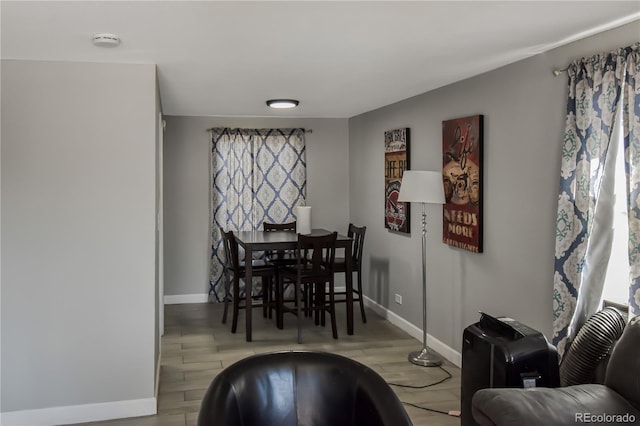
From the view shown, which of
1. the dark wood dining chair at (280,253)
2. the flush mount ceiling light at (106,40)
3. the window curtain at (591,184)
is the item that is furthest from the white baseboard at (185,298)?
the window curtain at (591,184)

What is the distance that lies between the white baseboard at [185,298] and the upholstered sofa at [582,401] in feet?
15.7

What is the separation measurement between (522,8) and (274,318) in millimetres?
4304

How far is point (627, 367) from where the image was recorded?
227 centimetres

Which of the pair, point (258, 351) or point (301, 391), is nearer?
point (301, 391)

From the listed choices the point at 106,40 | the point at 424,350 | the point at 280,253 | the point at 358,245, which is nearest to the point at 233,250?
the point at 280,253

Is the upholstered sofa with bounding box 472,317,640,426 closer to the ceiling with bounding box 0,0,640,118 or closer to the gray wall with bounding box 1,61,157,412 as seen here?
the ceiling with bounding box 0,0,640,118

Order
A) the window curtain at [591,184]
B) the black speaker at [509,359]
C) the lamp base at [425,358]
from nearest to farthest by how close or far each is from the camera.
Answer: the window curtain at [591,184]
the black speaker at [509,359]
the lamp base at [425,358]

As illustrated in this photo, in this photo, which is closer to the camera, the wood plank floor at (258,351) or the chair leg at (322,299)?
the wood plank floor at (258,351)

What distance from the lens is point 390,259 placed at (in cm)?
574

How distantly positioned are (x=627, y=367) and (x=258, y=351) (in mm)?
3165

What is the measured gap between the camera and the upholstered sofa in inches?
84.7

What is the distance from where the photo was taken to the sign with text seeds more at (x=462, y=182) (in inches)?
157

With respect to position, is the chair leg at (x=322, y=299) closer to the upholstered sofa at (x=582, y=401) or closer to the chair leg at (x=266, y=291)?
the chair leg at (x=266, y=291)

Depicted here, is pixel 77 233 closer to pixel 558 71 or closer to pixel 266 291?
pixel 266 291
